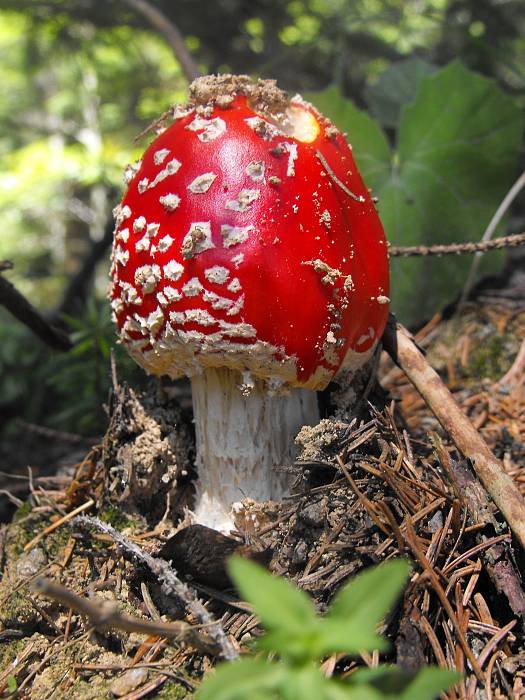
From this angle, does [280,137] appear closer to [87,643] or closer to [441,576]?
[441,576]

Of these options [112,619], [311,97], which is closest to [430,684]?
[112,619]

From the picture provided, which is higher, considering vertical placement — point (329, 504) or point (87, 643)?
point (329, 504)

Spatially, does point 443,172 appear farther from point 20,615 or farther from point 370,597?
point 20,615

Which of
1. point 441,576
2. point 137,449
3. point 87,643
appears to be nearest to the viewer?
point 441,576


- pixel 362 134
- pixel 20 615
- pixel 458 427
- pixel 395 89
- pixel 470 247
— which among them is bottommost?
pixel 20 615

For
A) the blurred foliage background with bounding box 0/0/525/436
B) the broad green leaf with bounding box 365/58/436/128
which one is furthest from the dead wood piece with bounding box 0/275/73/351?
the broad green leaf with bounding box 365/58/436/128

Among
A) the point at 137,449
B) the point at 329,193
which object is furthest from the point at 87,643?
the point at 329,193

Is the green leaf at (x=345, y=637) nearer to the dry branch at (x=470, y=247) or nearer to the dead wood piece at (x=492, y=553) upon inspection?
the dead wood piece at (x=492, y=553)
